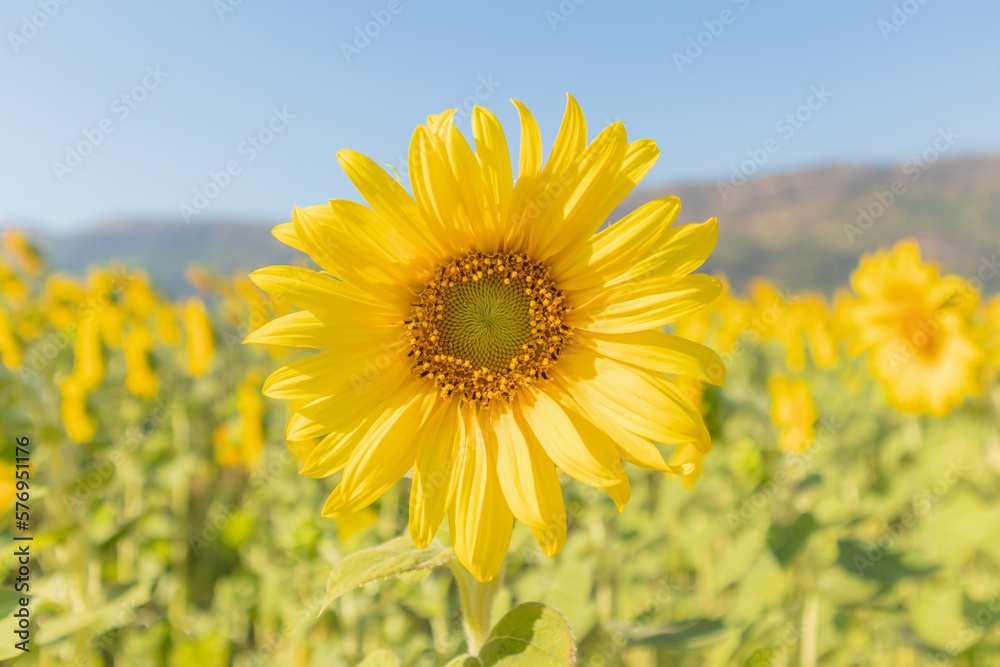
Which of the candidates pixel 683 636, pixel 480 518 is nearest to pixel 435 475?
pixel 480 518

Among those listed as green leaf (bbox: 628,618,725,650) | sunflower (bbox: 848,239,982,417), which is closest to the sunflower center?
green leaf (bbox: 628,618,725,650)

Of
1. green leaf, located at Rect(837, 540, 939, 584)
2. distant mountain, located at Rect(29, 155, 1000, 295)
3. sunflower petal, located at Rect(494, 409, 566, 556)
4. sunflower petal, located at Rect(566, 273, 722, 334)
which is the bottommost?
green leaf, located at Rect(837, 540, 939, 584)

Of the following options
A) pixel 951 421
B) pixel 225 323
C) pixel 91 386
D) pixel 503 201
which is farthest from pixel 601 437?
pixel 225 323

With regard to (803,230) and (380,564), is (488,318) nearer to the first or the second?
(380,564)

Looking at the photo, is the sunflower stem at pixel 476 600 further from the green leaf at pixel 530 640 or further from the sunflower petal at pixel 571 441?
the sunflower petal at pixel 571 441

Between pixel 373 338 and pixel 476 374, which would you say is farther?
pixel 476 374

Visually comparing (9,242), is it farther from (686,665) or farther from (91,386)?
(686,665)

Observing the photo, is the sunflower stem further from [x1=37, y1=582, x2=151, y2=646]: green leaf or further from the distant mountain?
the distant mountain
